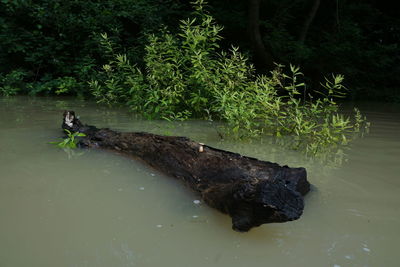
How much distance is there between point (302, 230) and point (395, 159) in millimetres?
1960

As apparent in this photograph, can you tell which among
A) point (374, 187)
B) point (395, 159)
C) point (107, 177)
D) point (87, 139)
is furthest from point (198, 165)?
point (395, 159)

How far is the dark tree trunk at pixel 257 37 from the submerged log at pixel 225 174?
6173mm

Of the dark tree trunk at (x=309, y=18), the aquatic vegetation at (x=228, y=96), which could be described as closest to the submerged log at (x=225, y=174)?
the aquatic vegetation at (x=228, y=96)

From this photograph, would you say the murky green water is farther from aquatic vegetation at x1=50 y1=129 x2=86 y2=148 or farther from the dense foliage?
the dense foliage

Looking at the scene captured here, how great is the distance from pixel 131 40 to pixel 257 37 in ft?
11.3

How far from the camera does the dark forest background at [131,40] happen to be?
28.5 feet

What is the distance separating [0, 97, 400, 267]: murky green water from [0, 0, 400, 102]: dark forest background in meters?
5.79

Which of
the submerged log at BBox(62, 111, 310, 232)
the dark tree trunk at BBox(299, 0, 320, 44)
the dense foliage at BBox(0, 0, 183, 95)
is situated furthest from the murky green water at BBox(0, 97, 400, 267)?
the dark tree trunk at BBox(299, 0, 320, 44)

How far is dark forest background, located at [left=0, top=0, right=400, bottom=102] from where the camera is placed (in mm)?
8695

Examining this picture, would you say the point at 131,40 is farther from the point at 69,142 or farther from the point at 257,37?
the point at 69,142

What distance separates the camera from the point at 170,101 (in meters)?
4.93

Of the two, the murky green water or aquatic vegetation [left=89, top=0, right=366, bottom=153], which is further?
aquatic vegetation [left=89, top=0, right=366, bottom=153]

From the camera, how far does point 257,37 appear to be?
29.1 feet

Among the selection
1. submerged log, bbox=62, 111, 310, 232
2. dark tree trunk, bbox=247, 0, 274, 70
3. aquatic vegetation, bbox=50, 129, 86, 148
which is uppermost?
dark tree trunk, bbox=247, 0, 274, 70
